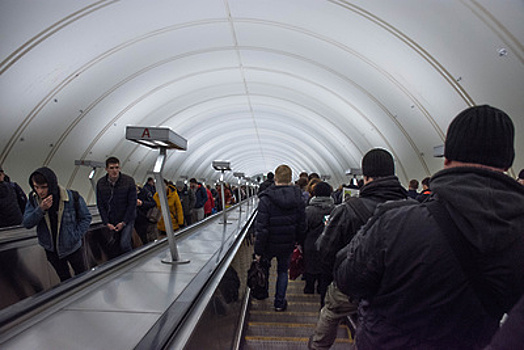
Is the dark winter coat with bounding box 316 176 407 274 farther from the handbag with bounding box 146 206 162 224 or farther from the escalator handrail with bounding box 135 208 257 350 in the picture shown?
the handbag with bounding box 146 206 162 224

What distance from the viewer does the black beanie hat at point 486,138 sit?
1.36 metres

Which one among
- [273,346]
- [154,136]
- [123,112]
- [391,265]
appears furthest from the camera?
[123,112]

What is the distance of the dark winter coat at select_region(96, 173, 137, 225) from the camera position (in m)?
5.01

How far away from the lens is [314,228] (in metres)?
4.96

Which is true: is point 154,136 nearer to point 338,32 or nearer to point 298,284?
point 298,284

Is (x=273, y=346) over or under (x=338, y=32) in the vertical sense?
under

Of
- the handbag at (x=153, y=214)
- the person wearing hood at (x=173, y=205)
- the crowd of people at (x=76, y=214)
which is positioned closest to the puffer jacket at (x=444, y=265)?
the crowd of people at (x=76, y=214)

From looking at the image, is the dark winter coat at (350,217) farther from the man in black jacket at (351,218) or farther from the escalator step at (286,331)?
the escalator step at (286,331)

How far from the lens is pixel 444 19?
6059 mm

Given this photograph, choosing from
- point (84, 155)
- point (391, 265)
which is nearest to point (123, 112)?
point (84, 155)

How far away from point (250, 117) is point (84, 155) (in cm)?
1164

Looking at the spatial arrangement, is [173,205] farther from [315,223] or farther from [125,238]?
[315,223]

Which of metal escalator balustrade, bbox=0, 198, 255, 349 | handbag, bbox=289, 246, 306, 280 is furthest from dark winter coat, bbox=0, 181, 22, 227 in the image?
handbag, bbox=289, 246, 306, 280

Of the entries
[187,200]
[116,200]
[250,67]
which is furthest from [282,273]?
[250,67]
